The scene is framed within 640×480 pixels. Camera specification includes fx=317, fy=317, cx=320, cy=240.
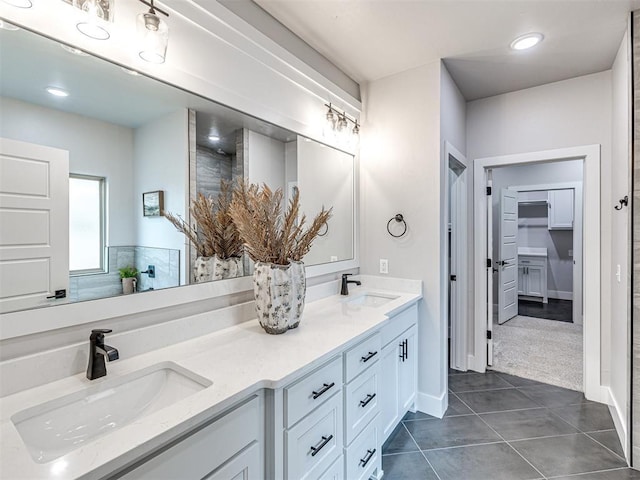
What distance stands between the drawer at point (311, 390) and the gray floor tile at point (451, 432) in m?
1.15

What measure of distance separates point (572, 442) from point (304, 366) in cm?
209

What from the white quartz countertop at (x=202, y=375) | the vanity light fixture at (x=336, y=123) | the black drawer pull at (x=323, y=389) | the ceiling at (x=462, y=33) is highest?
the ceiling at (x=462, y=33)

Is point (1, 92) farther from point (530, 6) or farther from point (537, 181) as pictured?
point (537, 181)

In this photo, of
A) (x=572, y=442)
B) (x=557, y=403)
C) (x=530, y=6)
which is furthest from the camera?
(x=557, y=403)

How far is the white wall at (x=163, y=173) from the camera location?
1286 mm

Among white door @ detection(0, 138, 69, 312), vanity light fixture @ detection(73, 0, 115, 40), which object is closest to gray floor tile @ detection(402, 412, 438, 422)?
white door @ detection(0, 138, 69, 312)

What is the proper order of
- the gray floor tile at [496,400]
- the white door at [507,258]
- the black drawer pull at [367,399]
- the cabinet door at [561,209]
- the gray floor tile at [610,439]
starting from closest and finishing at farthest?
the black drawer pull at [367,399] → the gray floor tile at [610,439] → the gray floor tile at [496,400] → the white door at [507,258] → the cabinet door at [561,209]

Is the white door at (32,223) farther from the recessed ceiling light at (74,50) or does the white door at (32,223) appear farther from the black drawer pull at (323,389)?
the black drawer pull at (323,389)

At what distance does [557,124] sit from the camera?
8.89 feet

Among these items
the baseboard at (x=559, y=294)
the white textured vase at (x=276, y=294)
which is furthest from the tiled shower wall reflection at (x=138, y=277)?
the baseboard at (x=559, y=294)

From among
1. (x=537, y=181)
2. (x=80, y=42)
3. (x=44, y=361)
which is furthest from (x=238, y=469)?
(x=537, y=181)

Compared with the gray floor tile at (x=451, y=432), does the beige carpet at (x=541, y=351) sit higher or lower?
higher

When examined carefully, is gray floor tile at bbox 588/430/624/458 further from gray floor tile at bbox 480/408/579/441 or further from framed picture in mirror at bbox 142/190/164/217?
framed picture in mirror at bbox 142/190/164/217

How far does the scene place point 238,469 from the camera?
3.20 feet
